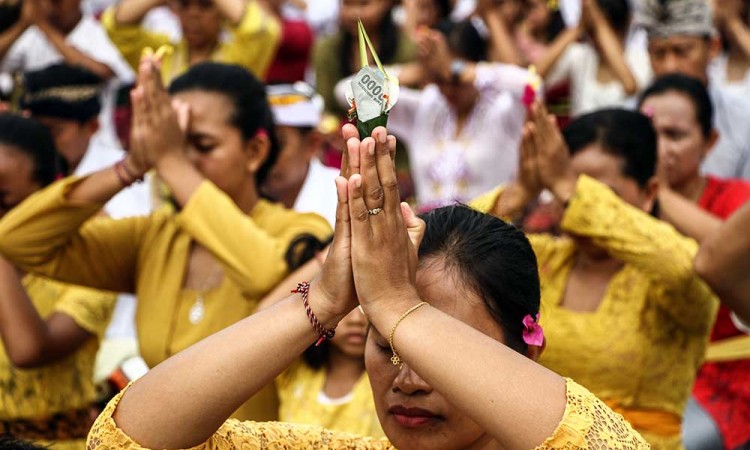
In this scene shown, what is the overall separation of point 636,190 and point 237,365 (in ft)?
7.56

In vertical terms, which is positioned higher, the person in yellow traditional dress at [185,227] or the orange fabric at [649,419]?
the person in yellow traditional dress at [185,227]

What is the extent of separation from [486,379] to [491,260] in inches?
17.9

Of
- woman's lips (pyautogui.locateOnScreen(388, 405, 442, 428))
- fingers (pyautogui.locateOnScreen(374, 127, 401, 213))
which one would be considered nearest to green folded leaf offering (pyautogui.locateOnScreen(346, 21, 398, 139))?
fingers (pyautogui.locateOnScreen(374, 127, 401, 213))

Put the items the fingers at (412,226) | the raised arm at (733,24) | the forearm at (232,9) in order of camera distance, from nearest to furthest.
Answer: the fingers at (412,226)
the forearm at (232,9)
the raised arm at (733,24)

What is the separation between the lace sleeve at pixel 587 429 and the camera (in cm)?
207

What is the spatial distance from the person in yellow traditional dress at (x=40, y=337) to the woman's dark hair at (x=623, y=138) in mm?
1753

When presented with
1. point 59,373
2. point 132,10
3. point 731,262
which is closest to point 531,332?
point 731,262

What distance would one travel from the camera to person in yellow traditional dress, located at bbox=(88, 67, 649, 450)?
2.10 metres

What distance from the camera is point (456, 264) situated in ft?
8.02

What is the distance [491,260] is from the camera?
8.20 feet

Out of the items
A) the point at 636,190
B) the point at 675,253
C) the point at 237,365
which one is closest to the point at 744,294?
the point at 675,253

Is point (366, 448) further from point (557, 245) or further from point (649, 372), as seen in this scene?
point (557, 245)

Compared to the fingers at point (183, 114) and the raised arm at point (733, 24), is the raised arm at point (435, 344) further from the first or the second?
the raised arm at point (733, 24)

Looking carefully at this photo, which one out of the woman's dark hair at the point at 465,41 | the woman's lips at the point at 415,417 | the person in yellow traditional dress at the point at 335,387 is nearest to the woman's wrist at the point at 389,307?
the woman's lips at the point at 415,417
